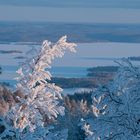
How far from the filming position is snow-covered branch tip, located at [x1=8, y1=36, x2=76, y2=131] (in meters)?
8.61

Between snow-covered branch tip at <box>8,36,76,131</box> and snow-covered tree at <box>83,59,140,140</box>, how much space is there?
3.97ft

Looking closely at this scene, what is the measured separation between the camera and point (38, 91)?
8.73 metres

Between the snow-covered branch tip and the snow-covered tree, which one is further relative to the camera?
the snow-covered branch tip

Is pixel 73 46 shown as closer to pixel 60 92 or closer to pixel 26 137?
pixel 60 92

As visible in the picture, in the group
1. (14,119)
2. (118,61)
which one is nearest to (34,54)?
(14,119)

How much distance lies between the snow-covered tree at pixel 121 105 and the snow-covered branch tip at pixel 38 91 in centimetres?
121

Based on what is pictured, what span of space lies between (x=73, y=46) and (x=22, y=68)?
0.59m

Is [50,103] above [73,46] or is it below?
below

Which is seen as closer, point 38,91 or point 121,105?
point 121,105

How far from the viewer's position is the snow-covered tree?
732 cm

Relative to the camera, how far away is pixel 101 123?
291 inches

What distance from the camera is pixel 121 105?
737 centimetres

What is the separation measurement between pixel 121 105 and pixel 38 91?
5.18 ft

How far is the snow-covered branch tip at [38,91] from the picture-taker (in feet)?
28.2
